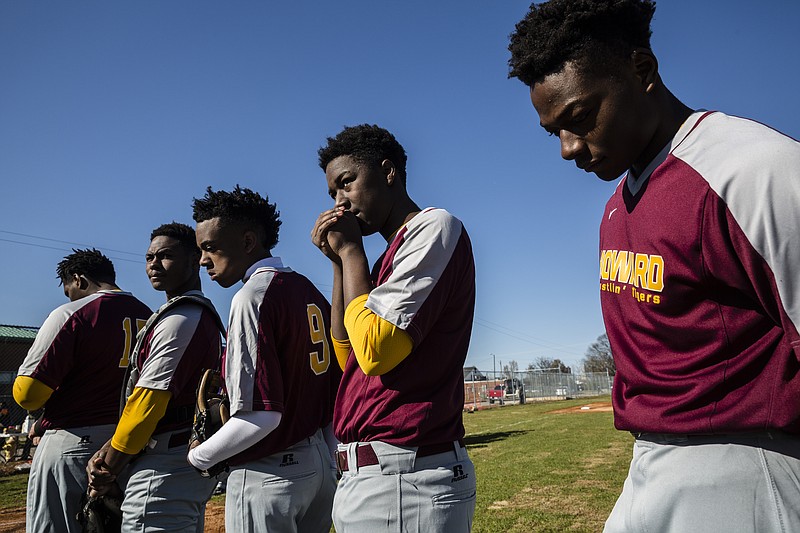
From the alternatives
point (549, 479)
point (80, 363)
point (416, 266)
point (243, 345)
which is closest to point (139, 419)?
point (243, 345)

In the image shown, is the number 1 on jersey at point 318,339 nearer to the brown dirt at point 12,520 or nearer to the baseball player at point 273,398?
the baseball player at point 273,398

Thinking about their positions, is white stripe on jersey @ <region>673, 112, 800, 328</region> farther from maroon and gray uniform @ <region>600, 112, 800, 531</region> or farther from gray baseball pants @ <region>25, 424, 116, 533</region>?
gray baseball pants @ <region>25, 424, 116, 533</region>

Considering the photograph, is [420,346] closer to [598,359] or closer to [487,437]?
[487,437]

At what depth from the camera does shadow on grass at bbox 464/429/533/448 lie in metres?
17.5

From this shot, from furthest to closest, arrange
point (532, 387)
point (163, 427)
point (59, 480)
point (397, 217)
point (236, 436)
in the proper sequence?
point (532, 387), point (59, 480), point (163, 427), point (236, 436), point (397, 217)

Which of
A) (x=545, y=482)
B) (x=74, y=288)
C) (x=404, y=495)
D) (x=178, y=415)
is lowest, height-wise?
(x=545, y=482)

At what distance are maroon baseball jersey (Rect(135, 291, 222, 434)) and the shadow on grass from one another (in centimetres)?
1378

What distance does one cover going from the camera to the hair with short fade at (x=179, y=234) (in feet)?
15.2

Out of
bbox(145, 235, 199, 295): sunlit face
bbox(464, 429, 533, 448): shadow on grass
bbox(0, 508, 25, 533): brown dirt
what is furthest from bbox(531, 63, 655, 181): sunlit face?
bbox(464, 429, 533, 448): shadow on grass

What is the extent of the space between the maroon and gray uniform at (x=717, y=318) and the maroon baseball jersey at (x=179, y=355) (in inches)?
115

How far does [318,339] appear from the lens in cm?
338

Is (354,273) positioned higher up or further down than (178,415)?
higher up

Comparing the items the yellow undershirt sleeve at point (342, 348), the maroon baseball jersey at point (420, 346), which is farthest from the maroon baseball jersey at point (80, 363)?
the maroon baseball jersey at point (420, 346)

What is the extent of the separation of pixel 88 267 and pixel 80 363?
1.14 metres
